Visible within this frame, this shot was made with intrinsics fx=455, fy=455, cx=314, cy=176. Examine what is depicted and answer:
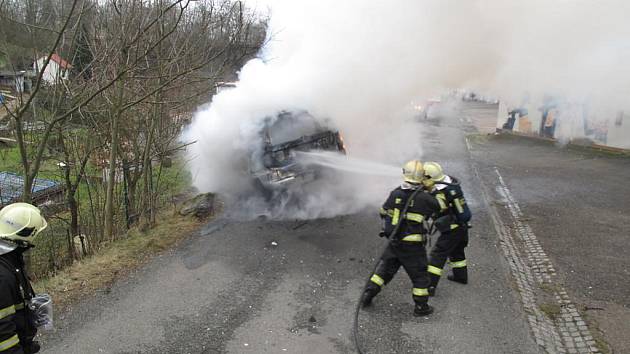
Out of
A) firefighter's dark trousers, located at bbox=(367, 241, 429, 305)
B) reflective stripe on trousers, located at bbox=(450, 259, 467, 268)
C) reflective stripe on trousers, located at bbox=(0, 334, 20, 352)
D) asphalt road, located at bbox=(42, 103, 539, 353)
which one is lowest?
asphalt road, located at bbox=(42, 103, 539, 353)

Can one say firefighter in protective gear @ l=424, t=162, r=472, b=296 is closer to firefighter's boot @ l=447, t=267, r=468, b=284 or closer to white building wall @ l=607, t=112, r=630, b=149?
firefighter's boot @ l=447, t=267, r=468, b=284

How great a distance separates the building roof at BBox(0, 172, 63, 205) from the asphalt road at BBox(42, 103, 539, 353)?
4283 millimetres

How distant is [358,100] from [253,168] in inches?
102

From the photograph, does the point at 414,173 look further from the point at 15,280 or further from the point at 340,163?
the point at 340,163

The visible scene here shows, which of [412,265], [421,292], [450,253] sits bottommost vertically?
[421,292]

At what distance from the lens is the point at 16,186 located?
371 inches

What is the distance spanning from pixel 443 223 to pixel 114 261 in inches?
167

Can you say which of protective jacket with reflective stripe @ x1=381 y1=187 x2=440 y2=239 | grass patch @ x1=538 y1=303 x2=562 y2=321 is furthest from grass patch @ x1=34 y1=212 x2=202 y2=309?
grass patch @ x1=538 y1=303 x2=562 y2=321

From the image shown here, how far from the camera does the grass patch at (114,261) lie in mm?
5230

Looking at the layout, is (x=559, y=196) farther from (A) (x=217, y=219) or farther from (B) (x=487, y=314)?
(A) (x=217, y=219)

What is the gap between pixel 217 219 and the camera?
25.6ft

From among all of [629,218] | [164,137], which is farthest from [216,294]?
[629,218]

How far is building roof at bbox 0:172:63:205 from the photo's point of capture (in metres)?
8.67

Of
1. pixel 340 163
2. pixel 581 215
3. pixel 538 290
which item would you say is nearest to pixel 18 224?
pixel 538 290
